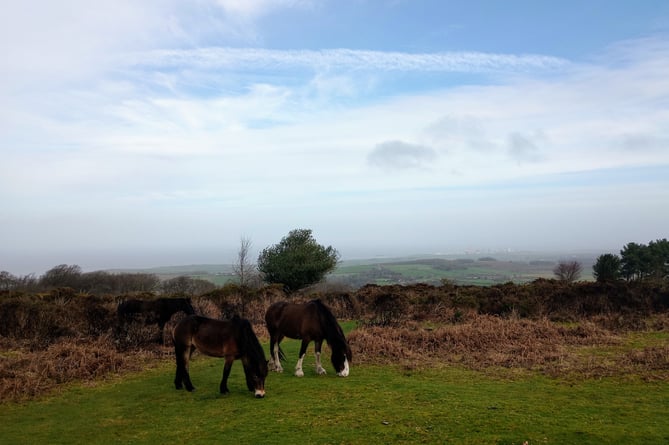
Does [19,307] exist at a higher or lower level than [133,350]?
higher

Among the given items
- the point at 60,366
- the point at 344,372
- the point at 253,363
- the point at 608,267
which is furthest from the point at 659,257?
the point at 60,366

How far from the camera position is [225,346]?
9.01 metres

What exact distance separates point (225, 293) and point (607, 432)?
55.1ft

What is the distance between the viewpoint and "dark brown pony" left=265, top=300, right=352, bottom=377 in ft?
33.5

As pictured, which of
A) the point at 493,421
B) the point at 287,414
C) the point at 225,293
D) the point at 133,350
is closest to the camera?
the point at 493,421

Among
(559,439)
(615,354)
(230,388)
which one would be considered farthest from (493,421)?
(615,354)

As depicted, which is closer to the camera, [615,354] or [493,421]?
[493,421]

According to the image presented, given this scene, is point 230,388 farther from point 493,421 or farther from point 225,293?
point 225,293

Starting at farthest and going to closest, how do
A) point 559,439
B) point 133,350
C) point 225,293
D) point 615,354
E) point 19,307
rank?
point 225,293 < point 19,307 < point 133,350 < point 615,354 < point 559,439

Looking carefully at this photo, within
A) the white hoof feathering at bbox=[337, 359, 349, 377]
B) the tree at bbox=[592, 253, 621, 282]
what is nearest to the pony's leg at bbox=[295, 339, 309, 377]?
the white hoof feathering at bbox=[337, 359, 349, 377]

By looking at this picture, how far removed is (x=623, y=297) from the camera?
18609mm

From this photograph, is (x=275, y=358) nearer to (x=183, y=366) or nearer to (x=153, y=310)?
(x=183, y=366)

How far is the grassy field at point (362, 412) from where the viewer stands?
628 centimetres

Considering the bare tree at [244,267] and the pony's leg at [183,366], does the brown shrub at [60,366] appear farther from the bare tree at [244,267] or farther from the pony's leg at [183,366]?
the bare tree at [244,267]
